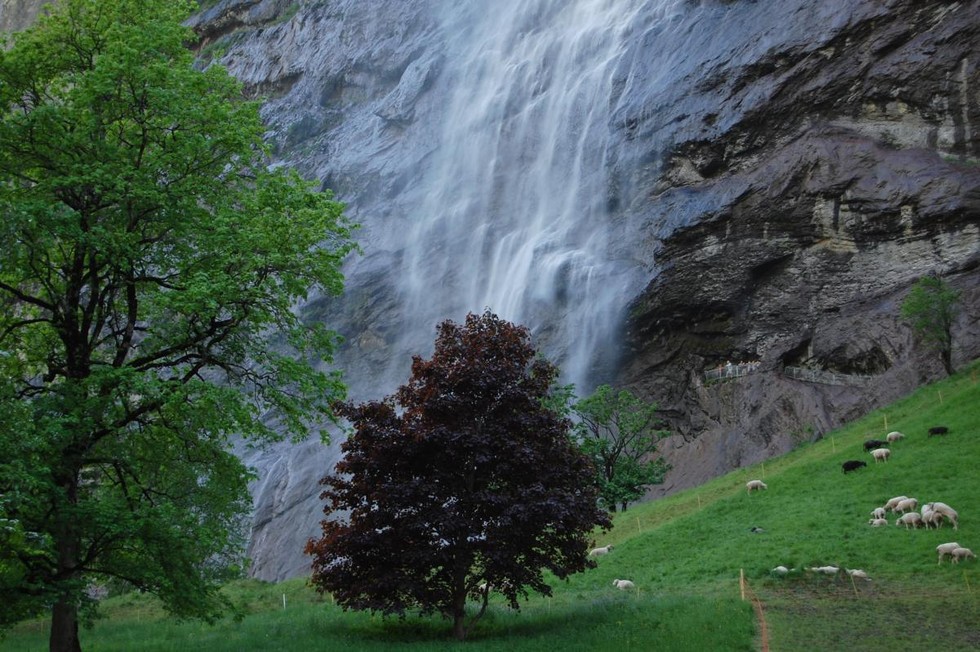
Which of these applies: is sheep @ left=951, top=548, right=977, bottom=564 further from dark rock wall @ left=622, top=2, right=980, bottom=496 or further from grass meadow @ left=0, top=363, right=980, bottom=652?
dark rock wall @ left=622, top=2, right=980, bottom=496

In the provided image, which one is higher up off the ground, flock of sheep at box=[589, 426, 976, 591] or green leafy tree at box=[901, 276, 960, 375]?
green leafy tree at box=[901, 276, 960, 375]

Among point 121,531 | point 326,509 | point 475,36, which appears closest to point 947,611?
point 326,509

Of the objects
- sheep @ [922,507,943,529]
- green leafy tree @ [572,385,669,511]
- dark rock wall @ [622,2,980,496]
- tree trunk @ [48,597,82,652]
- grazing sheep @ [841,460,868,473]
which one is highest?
dark rock wall @ [622,2,980,496]

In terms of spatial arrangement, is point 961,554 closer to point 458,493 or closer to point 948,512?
point 948,512

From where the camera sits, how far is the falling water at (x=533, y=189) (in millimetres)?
44812

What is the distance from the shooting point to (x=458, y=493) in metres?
15.6

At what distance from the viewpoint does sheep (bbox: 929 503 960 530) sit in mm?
20531

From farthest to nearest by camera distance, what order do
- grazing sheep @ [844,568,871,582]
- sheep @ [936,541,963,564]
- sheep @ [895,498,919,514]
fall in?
sheep @ [895,498,919,514], sheep @ [936,541,963,564], grazing sheep @ [844,568,871,582]


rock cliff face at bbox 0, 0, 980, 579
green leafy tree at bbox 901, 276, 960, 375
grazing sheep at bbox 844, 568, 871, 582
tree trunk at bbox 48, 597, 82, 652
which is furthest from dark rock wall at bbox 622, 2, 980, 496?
tree trunk at bbox 48, 597, 82, 652

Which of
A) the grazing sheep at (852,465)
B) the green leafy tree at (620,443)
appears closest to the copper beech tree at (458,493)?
the grazing sheep at (852,465)

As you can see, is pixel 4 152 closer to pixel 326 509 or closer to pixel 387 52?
pixel 326 509

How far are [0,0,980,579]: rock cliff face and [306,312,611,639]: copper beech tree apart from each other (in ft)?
79.5

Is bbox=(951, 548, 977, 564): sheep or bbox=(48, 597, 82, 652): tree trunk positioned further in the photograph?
bbox=(951, 548, 977, 564): sheep

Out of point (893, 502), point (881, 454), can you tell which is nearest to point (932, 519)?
point (893, 502)
